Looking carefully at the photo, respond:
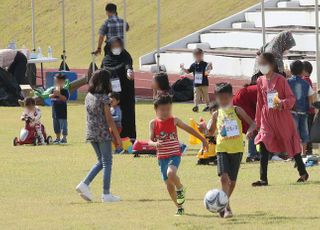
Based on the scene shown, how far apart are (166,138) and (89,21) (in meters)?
39.8

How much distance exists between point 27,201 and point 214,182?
2953 millimetres

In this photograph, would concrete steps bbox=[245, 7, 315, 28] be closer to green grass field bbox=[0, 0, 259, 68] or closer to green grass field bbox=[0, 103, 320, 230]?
green grass field bbox=[0, 0, 259, 68]

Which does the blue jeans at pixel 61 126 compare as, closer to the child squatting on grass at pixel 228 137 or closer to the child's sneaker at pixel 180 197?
the child squatting on grass at pixel 228 137

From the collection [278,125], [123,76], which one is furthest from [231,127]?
[123,76]

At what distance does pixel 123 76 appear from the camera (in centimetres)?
2325

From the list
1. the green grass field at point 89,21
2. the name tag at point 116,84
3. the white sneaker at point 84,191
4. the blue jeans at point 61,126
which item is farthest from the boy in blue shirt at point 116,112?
the green grass field at point 89,21

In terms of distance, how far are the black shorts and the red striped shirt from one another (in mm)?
490

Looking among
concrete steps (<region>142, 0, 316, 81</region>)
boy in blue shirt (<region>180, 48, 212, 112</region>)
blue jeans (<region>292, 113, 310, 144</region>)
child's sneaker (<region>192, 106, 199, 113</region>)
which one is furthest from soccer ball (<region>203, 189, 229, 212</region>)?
concrete steps (<region>142, 0, 316, 81</region>)

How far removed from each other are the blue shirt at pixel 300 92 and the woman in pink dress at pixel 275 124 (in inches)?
86.2

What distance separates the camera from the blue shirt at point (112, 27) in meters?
28.7

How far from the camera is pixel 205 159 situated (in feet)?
67.1

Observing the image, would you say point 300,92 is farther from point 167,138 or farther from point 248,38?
point 248,38

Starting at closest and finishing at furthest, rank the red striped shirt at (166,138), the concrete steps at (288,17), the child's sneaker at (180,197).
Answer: the child's sneaker at (180,197) < the red striped shirt at (166,138) < the concrete steps at (288,17)

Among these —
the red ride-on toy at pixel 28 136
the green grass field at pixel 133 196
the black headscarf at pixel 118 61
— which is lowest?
the green grass field at pixel 133 196
